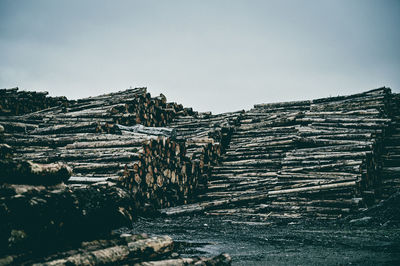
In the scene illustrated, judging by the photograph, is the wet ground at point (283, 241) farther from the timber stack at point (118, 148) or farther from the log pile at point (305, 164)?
the timber stack at point (118, 148)

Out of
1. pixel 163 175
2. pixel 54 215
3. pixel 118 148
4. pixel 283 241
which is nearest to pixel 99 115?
pixel 118 148

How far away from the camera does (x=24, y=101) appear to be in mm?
12742

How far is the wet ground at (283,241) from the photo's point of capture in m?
4.47

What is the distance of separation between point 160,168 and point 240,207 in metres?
2.06

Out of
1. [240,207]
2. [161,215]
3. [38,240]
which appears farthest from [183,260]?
[240,207]

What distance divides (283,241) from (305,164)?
4074 millimetres

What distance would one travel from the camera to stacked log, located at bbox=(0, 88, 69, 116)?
39.8ft

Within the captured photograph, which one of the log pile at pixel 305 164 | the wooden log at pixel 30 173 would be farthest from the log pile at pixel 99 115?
the wooden log at pixel 30 173

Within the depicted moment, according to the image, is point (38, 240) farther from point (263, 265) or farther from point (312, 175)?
point (312, 175)

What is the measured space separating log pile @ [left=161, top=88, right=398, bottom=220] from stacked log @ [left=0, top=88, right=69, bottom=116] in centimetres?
576

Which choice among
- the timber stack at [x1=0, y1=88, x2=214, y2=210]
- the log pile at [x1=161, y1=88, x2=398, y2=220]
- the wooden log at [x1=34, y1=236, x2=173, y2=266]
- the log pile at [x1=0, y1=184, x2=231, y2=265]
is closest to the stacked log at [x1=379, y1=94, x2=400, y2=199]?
the log pile at [x1=161, y1=88, x2=398, y2=220]

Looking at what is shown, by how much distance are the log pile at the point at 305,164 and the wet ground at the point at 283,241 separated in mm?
883

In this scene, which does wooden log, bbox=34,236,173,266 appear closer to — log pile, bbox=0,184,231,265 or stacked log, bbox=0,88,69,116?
log pile, bbox=0,184,231,265

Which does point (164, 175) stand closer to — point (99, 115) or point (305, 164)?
point (99, 115)
